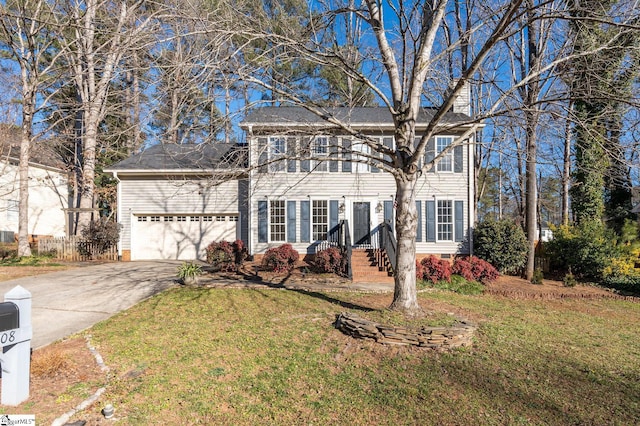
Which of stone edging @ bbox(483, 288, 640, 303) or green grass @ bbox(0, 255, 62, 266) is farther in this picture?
green grass @ bbox(0, 255, 62, 266)

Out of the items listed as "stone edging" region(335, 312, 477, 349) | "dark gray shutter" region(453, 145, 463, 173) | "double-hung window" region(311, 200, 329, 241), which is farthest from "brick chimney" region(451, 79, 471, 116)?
"stone edging" region(335, 312, 477, 349)

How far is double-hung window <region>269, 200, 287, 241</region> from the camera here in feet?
45.9

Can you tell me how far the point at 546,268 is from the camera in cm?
1323

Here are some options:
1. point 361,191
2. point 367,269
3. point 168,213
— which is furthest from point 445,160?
point 168,213

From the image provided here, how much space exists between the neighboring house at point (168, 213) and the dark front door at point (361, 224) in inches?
189

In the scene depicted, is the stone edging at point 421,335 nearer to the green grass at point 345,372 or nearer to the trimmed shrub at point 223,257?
the green grass at point 345,372

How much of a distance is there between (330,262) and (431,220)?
487 cm

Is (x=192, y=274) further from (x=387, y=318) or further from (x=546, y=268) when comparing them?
(x=546, y=268)

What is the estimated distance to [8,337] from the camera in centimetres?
324

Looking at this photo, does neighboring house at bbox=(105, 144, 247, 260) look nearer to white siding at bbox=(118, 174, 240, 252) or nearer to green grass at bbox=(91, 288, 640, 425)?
white siding at bbox=(118, 174, 240, 252)

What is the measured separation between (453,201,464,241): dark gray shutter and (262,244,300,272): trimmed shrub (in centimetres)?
656

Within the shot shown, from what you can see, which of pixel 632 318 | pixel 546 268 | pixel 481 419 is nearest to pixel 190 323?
pixel 481 419

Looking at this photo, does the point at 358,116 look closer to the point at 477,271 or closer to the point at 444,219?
the point at 444,219

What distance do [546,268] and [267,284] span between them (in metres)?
10.7
